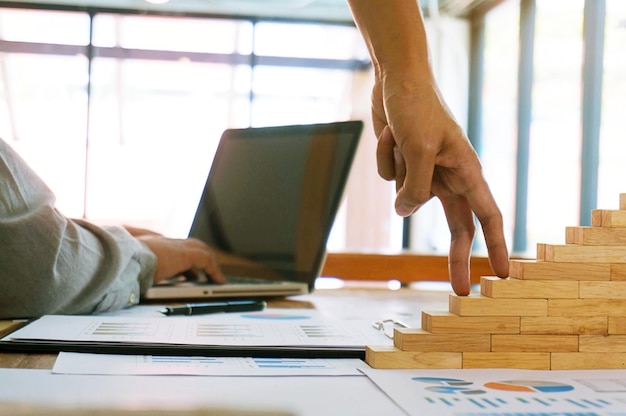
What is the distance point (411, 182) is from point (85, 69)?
6.44 meters

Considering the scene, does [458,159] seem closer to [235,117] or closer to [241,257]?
[241,257]

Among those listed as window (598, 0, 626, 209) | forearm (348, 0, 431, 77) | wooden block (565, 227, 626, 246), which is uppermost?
window (598, 0, 626, 209)

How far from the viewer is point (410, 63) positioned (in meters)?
0.84

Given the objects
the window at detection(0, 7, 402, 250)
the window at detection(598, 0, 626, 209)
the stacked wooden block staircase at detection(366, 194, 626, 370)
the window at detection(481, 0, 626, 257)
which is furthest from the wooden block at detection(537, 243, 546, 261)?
the window at detection(0, 7, 402, 250)

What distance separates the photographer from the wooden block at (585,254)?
0.75 metres

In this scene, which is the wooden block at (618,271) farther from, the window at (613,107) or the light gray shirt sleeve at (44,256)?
the window at (613,107)

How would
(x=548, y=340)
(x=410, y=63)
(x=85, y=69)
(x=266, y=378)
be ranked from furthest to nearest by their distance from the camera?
(x=85, y=69) < (x=410, y=63) < (x=548, y=340) < (x=266, y=378)

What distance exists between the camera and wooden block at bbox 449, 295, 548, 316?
0.72 metres

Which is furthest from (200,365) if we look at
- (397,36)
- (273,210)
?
(273,210)

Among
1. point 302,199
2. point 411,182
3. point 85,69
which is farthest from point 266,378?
point 85,69

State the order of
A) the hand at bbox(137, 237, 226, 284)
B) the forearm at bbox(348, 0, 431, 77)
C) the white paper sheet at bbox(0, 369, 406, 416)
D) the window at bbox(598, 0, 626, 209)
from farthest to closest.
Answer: the window at bbox(598, 0, 626, 209) → the hand at bbox(137, 237, 226, 284) → the forearm at bbox(348, 0, 431, 77) → the white paper sheet at bbox(0, 369, 406, 416)

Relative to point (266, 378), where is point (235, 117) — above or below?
above

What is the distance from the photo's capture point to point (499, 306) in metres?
0.73

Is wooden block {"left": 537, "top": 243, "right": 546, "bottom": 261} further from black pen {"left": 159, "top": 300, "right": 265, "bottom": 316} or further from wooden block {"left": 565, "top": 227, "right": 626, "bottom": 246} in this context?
black pen {"left": 159, "top": 300, "right": 265, "bottom": 316}
